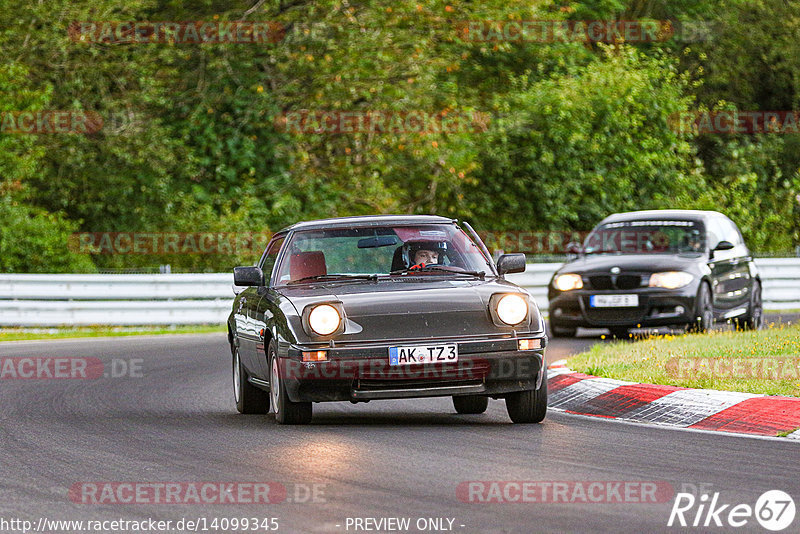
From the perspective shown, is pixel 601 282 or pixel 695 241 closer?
pixel 601 282

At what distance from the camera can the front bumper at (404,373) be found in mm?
10016

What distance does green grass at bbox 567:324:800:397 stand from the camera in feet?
38.0

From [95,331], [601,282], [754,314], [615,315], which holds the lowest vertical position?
[95,331]

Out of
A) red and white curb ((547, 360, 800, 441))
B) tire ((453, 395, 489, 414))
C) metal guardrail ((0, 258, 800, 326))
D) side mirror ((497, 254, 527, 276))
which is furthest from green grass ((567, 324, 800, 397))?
metal guardrail ((0, 258, 800, 326))

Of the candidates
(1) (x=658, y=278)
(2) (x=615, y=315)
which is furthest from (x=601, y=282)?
(1) (x=658, y=278)

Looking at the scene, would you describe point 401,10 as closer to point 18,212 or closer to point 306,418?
point 18,212

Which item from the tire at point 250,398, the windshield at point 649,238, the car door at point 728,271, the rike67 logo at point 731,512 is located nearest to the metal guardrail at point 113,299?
the windshield at point 649,238

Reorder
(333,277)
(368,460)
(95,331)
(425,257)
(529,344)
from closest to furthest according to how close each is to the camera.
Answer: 1. (368,460)
2. (529,344)
3. (333,277)
4. (425,257)
5. (95,331)

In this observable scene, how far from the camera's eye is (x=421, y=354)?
1002 cm

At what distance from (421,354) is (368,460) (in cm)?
147

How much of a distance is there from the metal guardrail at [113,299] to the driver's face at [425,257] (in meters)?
13.5

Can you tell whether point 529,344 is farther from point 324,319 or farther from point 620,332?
point 620,332

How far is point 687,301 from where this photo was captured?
61.6 feet

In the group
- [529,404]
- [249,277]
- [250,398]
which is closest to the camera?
[529,404]
